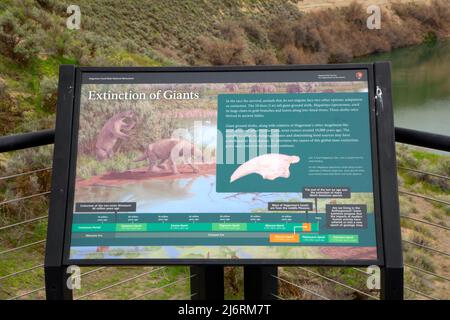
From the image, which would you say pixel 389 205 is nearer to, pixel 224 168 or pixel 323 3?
pixel 224 168

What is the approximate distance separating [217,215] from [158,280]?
1.85 metres

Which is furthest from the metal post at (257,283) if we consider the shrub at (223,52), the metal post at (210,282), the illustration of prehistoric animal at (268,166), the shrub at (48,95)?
the shrub at (223,52)

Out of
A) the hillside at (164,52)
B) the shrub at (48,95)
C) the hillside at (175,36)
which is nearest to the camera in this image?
the hillside at (164,52)

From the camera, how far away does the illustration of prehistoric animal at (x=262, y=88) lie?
177 centimetres

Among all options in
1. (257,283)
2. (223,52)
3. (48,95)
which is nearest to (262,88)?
(257,283)

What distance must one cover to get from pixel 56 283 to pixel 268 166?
751 millimetres

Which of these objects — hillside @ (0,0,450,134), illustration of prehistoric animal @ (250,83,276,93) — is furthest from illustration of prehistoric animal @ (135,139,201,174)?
hillside @ (0,0,450,134)

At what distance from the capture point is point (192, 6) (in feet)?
90.3

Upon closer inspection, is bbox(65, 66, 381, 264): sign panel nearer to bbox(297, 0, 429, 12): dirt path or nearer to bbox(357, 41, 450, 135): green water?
bbox(357, 41, 450, 135): green water

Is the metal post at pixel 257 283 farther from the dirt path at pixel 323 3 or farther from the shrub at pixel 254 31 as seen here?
the dirt path at pixel 323 3

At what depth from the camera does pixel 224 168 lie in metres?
1.74

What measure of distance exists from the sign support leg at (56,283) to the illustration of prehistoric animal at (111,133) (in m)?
0.37

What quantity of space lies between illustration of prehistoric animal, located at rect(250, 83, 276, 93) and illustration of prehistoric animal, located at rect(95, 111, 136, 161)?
398mm
